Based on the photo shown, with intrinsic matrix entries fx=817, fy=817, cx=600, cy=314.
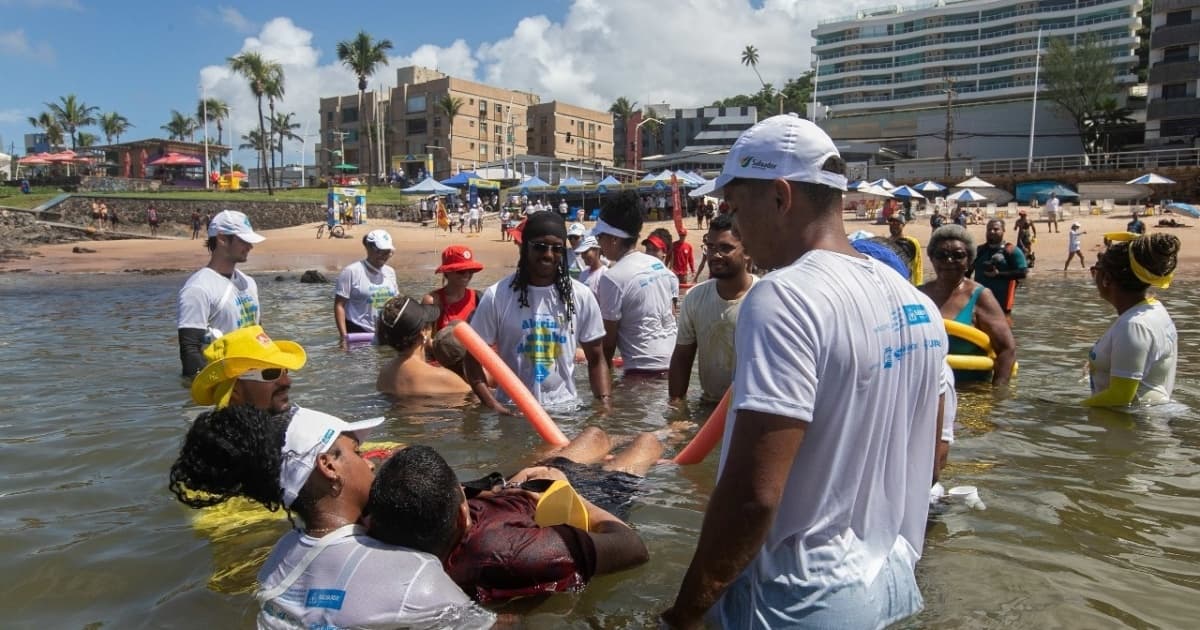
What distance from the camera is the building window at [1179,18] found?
62.1m

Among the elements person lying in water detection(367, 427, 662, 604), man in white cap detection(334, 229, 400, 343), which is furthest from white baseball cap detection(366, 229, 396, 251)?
person lying in water detection(367, 427, 662, 604)

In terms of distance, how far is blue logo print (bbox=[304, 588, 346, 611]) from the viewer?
9.27 feet

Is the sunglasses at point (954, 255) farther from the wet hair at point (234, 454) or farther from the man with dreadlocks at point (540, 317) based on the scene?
the wet hair at point (234, 454)

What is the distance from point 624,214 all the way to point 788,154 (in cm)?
488

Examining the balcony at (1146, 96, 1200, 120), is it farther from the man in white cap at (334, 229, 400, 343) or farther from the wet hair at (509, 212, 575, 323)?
the wet hair at (509, 212, 575, 323)

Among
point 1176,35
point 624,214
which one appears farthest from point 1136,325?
point 1176,35

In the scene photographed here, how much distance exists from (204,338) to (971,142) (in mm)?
87840

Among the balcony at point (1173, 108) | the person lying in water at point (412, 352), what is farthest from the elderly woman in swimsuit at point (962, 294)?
the balcony at point (1173, 108)

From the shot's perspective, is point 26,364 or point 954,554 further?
point 26,364

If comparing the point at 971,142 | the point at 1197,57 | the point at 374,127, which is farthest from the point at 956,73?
the point at 374,127

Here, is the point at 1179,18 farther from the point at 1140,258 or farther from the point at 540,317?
the point at 540,317

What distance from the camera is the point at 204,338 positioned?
670 centimetres

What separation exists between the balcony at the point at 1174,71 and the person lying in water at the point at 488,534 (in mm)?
74272

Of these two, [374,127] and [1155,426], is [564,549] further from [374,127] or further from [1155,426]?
[374,127]
